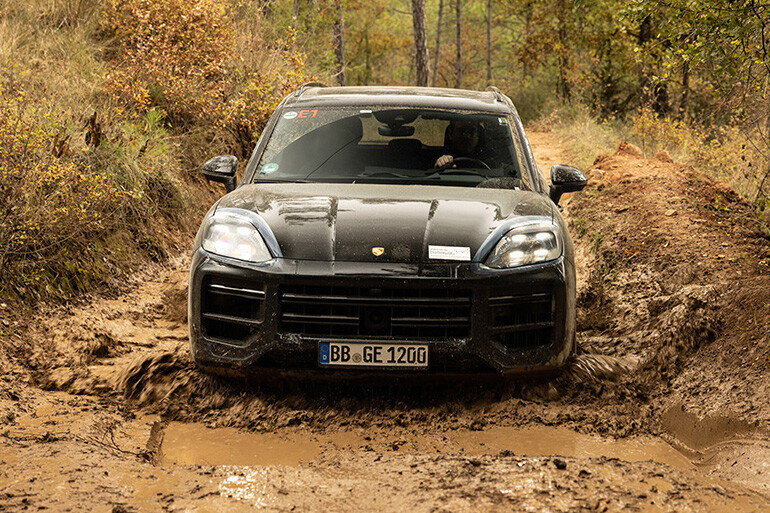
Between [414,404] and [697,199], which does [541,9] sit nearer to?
[697,199]

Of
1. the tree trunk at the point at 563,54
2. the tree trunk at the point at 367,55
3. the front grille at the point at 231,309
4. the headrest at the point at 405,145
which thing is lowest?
the tree trunk at the point at 367,55

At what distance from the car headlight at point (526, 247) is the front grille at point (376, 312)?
0.28 m

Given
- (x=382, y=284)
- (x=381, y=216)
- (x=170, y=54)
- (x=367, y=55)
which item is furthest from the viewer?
(x=367, y=55)

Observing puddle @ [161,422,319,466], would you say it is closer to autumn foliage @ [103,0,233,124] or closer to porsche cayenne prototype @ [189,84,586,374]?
porsche cayenne prototype @ [189,84,586,374]

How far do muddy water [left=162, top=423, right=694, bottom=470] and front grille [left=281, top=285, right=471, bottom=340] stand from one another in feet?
1.71

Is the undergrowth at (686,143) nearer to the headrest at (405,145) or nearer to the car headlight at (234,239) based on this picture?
the headrest at (405,145)

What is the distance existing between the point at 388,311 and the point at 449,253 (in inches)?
16.6

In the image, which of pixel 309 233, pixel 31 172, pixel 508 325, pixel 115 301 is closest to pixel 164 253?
pixel 115 301

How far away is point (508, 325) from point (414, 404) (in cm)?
70

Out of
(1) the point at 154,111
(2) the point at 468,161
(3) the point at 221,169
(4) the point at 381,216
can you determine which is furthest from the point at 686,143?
(4) the point at 381,216

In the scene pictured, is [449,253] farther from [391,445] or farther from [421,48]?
[421,48]

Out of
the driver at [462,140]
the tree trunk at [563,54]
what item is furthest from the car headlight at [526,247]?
the tree trunk at [563,54]

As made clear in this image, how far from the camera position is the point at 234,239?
13.5 ft

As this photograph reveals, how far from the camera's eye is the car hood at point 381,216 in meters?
3.97
